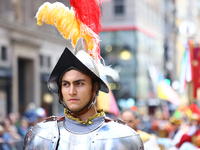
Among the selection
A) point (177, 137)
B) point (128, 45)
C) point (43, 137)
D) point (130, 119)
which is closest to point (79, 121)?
point (43, 137)

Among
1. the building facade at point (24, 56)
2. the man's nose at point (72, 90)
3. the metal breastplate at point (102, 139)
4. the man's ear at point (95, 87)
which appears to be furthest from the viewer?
the building facade at point (24, 56)

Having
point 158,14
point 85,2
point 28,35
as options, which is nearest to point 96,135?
point 85,2

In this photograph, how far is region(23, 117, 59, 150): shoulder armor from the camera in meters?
3.48

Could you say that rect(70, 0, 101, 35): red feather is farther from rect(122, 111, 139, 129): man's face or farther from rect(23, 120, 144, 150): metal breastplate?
rect(122, 111, 139, 129): man's face

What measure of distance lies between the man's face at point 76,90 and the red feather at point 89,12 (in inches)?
21.5

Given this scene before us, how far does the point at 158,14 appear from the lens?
4475 centimetres

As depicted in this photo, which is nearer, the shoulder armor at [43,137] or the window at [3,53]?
the shoulder armor at [43,137]

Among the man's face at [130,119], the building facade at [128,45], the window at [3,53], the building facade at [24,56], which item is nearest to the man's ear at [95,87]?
the man's face at [130,119]

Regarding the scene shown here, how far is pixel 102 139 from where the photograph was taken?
11.4ft

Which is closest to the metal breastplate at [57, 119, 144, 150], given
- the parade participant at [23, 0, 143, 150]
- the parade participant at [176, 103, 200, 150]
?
the parade participant at [23, 0, 143, 150]

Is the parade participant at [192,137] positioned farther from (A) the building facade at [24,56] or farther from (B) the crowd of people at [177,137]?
(A) the building facade at [24,56]

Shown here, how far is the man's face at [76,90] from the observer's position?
3602 millimetres

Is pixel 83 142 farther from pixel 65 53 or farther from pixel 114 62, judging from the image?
pixel 114 62

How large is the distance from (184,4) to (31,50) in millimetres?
43792
